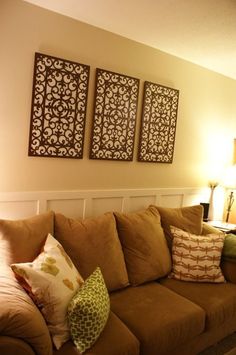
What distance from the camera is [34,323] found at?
4.08 feet

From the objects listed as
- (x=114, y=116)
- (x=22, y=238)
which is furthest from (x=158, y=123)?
(x=22, y=238)

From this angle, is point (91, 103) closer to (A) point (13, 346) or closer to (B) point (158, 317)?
(B) point (158, 317)

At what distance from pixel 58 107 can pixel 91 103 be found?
0.33m

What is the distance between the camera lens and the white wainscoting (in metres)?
2.21

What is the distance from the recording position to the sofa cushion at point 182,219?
2547 mm

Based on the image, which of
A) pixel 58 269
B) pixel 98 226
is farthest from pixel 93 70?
pixel 58 269

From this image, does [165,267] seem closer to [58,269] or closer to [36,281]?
[58,269]

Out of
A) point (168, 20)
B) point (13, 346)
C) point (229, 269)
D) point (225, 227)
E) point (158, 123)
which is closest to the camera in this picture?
point (13, 346)

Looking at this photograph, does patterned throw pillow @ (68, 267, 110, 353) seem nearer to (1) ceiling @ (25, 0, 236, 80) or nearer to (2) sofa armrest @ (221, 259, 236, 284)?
(2) sofa armrest @ (221, 259, 236, 284)

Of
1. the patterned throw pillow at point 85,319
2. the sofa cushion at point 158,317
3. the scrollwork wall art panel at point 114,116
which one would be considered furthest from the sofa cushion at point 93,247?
the scrollwork wall art panel at point 114,116

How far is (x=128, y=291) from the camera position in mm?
2066

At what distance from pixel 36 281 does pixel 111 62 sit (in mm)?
1934

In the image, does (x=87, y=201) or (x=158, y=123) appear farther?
(x=158, y=123)

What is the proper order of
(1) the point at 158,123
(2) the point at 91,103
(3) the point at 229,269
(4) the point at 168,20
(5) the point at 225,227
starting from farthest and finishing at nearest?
(5) the point at 225,227, (1) the point at 158,123, (2) the point at 91,103, (3) the point at 229,269, (4) the point at 168,20
